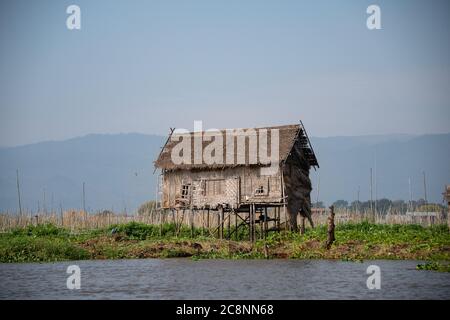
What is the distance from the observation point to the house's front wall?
138 ft

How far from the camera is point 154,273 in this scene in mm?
29297

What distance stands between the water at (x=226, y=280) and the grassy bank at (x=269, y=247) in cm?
166

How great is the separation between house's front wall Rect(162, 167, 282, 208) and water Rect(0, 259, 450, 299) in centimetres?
963

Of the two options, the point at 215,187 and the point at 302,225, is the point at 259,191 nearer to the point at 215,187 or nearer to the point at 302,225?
the point at 215,187

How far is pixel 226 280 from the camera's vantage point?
26125mm

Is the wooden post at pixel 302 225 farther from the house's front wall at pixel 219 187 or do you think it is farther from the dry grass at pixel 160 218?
the house's front wall at pixel 219 187

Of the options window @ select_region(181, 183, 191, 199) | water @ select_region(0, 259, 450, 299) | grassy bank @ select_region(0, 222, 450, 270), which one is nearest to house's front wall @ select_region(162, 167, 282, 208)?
window @ select_region(181, 183, 191, 199)

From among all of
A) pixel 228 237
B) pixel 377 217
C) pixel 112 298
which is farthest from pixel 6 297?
pixel 377 217

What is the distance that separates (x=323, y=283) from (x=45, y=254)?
14867 millimetres

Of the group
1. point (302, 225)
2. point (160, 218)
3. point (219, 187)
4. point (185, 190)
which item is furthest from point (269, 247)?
point (160, 218)

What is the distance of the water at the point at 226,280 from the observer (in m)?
22.8

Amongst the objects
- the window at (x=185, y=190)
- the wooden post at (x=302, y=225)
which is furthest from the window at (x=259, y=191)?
the window at (x=185, y=190)

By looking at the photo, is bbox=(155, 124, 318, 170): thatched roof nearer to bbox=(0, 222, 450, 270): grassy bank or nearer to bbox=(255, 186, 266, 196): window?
bbox=(255, 186, 266, 196): window
